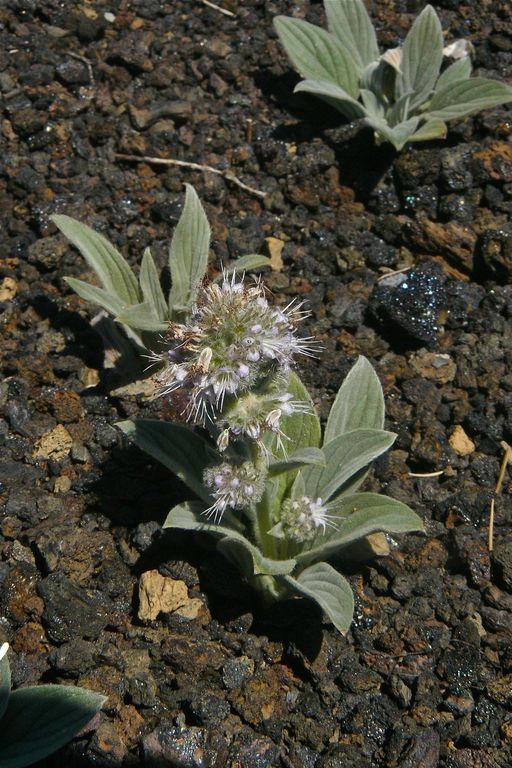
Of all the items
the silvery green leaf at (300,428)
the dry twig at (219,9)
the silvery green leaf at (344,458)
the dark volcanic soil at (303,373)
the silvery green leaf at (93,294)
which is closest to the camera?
the silvery green leaf at (344,458)

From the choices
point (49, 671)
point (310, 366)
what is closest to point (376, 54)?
point (310, 366)

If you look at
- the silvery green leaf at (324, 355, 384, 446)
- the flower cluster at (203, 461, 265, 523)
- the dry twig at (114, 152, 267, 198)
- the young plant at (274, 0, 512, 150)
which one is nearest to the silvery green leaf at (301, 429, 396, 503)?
the silvery green leaf at (324, 355, 384, 446)

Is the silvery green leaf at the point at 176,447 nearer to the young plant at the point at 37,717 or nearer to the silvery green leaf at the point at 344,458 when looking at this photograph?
the silvery green leaf at the point at 344,458

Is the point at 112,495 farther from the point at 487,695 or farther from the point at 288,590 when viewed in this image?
the point at 487,695

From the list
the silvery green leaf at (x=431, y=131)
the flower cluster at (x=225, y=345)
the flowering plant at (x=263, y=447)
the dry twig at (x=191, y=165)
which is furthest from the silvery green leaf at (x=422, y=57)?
the flower cluster at (x=225, y=345)

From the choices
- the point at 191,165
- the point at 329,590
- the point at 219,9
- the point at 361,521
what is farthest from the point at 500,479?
the point at 219,9
